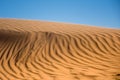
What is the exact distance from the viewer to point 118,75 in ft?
13.6

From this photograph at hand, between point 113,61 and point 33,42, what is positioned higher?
point 33,42

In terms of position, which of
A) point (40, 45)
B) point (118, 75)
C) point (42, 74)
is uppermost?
point (40, 45)

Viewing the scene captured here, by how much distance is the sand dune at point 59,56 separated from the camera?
468cm

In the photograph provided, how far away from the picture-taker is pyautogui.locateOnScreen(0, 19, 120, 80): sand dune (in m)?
4.68

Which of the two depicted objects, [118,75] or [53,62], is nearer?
[118,75]

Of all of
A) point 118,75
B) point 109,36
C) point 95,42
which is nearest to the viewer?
point 118,75

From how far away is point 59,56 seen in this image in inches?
240

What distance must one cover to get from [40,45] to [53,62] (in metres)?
1.63

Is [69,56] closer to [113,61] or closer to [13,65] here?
[113,61]

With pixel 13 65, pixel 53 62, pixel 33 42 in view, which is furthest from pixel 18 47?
pixel 53 62

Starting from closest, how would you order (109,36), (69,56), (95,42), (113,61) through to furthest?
1. (113,61)
2. (69,56)
3. (95,42)
4. (109,36)

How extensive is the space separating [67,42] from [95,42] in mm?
1204

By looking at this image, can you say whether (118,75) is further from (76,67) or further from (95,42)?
(95,42)

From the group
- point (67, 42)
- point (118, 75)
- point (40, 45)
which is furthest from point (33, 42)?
point (118, 75)
